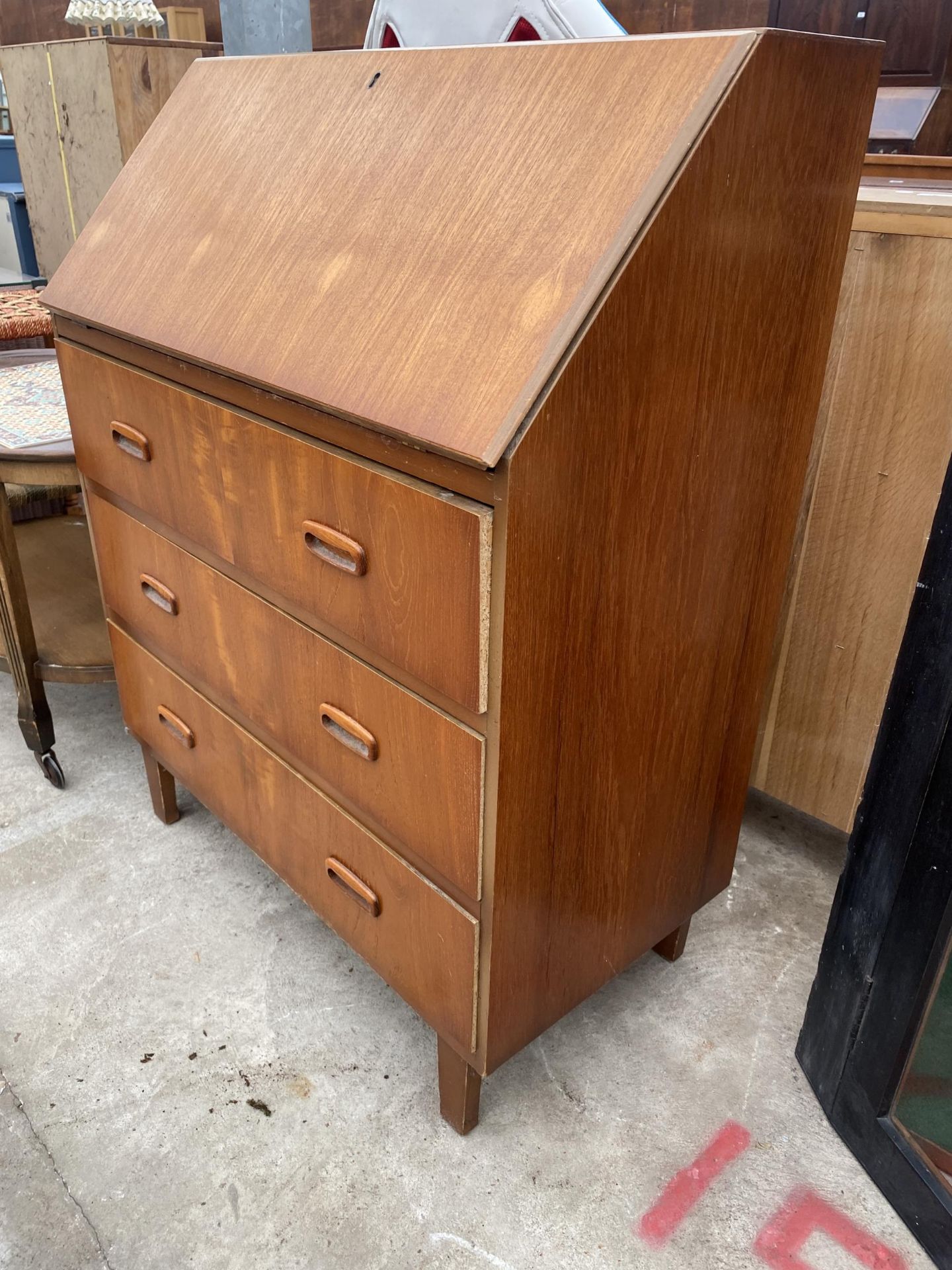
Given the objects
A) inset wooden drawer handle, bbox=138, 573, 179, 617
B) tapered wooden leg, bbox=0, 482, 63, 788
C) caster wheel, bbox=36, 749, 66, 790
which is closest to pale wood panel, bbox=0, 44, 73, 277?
tapered wooden leg, bbox=0, 482, 63, 788

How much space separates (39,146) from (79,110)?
356 mm

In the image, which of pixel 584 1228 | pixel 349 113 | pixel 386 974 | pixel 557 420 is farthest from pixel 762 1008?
pixel 349 113

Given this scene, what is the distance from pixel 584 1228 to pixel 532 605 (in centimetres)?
86

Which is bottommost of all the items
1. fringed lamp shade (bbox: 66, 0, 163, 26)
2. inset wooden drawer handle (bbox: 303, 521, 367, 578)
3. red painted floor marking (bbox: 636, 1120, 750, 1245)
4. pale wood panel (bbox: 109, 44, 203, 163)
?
red painted floor marking (bbox: 636, 1120, 750, 1245)

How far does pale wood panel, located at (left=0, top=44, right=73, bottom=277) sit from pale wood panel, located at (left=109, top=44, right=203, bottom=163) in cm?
39

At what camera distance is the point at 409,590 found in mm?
966

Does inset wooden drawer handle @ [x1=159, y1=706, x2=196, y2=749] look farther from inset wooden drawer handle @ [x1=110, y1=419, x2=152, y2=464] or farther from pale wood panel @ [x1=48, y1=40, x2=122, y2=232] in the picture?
pale wood panel @ [x1=48, y1=40, x2=122, y2=232]

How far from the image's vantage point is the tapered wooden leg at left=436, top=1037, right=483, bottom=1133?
1249mm

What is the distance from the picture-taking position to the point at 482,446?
81 centimetres

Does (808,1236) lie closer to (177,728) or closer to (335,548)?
(335,548)

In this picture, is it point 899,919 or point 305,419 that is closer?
point 305,419

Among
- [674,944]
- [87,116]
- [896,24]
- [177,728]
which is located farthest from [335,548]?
[896,24]

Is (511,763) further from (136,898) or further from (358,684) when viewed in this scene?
(136,898)

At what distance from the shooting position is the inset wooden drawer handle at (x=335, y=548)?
101 cm
